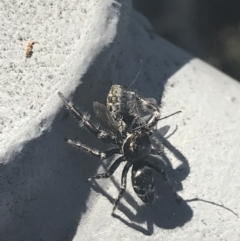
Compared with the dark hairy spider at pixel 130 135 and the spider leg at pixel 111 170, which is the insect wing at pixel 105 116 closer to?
the dark hairy spider at pixel 130 135

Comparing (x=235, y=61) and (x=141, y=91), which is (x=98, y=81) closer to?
(x=141, y=91)

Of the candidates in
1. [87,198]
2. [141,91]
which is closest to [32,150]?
[87,198]

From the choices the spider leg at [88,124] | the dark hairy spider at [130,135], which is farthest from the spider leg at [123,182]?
the spider leg at [88,124]

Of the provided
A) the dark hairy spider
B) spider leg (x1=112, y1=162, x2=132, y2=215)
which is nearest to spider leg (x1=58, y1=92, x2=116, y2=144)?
the dark hairy spider

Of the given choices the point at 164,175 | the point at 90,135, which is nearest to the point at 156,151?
the point at 164,175

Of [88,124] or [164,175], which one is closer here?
[88,124]

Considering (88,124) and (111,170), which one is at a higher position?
(88,124)

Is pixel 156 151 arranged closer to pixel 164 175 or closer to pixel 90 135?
pixel 164 175
